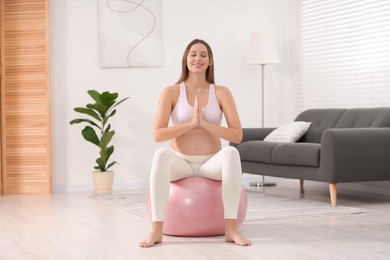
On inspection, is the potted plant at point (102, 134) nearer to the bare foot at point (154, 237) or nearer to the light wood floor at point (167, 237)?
the light wood floor at point (167, 237)

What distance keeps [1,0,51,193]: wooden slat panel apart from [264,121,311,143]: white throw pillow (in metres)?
2.18

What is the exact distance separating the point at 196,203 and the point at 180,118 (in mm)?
496

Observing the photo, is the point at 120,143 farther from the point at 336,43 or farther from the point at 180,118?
the point at 180,118

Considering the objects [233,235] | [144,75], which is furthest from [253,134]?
[233,235]

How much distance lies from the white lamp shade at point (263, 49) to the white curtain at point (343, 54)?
0.43 meters

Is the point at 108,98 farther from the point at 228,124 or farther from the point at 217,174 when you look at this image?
the point at 217,174

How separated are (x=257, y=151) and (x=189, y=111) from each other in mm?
2474

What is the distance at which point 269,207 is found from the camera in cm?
579

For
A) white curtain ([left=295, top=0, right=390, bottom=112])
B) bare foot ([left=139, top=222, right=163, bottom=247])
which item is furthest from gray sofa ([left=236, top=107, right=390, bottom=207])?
bare foot ([left=139, top=222, right=163, bottom=247])

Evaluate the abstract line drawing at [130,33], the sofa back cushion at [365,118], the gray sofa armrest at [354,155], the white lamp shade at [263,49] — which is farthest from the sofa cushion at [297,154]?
the abstract line drawing at [130,33]

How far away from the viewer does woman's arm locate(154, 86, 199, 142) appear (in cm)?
425

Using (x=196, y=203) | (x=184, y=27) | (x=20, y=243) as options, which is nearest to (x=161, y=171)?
(x=196, y=203)

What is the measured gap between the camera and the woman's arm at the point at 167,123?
4250 mm

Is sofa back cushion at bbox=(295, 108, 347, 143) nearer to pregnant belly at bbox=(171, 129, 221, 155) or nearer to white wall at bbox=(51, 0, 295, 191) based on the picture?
white wall at bbox=(51, 0, 295, 191)
